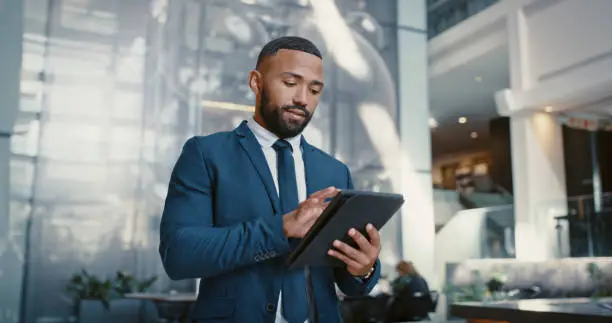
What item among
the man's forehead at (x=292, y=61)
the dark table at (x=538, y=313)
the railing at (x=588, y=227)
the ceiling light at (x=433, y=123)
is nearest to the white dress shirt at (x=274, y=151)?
the man's forehead at (x=292, y=61)

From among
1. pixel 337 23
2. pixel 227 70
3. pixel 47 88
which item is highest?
pixel 337 23

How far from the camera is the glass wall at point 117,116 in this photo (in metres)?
6.04

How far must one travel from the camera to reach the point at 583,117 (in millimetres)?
10078

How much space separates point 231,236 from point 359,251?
0.76 feet

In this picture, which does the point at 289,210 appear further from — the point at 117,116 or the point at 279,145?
the point at 117,116

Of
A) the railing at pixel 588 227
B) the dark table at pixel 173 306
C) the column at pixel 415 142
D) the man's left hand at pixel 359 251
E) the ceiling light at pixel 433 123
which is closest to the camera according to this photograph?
the man's left hand at pixel 359 251

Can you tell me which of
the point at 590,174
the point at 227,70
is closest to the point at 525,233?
the point at 590,174

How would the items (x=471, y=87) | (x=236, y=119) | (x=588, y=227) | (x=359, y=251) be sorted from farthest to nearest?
1. (x=471, y=87)
2. (x=588, y=227)
3. (x=236, y=119)
4. (x=359, y=251)

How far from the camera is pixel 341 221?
1.00 m

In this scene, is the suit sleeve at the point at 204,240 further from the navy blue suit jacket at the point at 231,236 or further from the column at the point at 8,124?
the column at the point at 8,124

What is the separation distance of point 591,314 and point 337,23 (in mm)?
6762

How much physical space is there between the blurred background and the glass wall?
0.05 feet

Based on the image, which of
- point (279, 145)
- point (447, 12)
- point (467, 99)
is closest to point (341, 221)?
point (279, 145)

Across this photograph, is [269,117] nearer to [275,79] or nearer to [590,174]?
[275,79]
